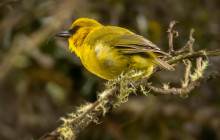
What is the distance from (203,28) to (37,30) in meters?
2.37

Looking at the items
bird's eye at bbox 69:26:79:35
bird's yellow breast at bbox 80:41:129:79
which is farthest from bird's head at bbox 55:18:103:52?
bird's yellow breast at bbox 80:41:129:79

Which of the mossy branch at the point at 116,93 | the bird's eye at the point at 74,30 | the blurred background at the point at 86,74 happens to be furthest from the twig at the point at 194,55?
the blurred background at the point at 86,74

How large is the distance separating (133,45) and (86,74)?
1.69 metres

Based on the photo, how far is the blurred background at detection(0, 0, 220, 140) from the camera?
448 cm

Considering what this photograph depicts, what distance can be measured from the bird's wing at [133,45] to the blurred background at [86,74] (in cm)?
128

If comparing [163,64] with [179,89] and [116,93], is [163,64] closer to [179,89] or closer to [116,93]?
[179,89]

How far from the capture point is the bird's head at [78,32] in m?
3.32

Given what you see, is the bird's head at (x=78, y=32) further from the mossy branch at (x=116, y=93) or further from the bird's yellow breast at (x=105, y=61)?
the mossy branch at (x=116, y=93)

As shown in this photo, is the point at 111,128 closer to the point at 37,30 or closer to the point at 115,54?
the point at 37,30

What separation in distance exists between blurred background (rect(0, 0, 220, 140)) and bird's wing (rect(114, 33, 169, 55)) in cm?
128

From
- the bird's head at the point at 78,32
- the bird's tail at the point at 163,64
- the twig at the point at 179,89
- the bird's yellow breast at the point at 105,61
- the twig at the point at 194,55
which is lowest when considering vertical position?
the twig at the point at 179,89

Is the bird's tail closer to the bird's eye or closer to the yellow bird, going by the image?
the yellow bird

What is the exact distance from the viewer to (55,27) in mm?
4555

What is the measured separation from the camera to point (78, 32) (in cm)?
340
